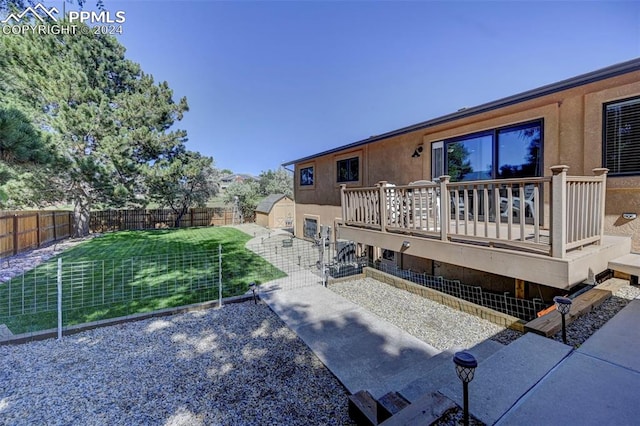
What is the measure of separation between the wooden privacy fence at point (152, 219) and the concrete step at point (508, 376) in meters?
24.4

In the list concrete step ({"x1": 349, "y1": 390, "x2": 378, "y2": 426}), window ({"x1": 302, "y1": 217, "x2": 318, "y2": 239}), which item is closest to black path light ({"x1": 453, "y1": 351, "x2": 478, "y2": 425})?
concrete step ({"x1": 349, "y1": 390, "x2": 378, "y2": 426})

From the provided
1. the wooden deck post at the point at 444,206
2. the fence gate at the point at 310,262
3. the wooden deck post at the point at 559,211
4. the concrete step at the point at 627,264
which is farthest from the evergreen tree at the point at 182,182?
the concrete step at the point at 627,264

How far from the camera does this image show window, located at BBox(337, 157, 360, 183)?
10.7m

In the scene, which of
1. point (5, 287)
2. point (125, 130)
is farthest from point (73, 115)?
point (5, 287)

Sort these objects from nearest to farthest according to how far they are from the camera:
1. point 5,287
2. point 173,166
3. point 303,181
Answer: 1. point 5,287
2. point 303,181
3. point 173,166

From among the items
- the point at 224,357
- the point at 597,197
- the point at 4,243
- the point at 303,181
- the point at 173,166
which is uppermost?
the point at 173,166

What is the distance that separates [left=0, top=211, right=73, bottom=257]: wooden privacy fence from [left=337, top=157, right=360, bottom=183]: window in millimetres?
13121

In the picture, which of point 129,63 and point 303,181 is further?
point 129,63

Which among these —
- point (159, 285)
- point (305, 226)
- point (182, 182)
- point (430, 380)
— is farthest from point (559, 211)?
point (182, 182)

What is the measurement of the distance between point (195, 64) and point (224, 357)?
44.3 feet

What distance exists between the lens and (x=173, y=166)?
17.2 meters

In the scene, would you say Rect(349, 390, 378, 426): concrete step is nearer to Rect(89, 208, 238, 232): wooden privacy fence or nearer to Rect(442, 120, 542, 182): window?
Rect(442, 120, 542, 182): window

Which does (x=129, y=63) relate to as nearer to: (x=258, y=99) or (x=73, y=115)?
(x=73, y=115)

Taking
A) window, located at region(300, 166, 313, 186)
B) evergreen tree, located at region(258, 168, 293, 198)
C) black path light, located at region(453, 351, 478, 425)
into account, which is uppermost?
evergreen tree, located at region(258, 168, 293, 198)
